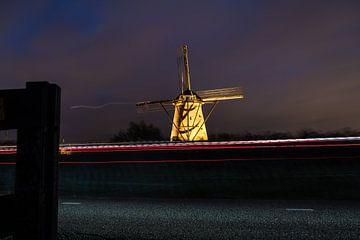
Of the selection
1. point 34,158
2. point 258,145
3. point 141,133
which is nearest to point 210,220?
point 34,158

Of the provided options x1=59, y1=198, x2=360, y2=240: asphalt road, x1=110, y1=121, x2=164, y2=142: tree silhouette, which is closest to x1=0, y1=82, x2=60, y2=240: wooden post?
x1=59, y1=198, x2=360, y2=240: asphalt road

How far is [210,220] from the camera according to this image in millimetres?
6062

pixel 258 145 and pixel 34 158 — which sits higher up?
pixel 258 145

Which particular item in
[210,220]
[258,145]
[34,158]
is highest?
[258,145]

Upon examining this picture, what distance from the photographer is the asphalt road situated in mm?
4918

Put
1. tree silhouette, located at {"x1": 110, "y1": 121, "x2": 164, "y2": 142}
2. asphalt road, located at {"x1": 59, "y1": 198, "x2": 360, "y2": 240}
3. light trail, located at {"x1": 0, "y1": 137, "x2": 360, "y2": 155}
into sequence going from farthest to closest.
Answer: tree silhouette, located at {"x1": 110, "y1": 121, "x2": 164, "y2": 142}
light trail, located at {"x1": 0, "y1": 137, "x2": 360, "y2": 155}
asphalt road, located at {"x1": 59, "y1": 198, "x2": 360, "y2": 240}

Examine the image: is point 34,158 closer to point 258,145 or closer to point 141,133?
point 258,145

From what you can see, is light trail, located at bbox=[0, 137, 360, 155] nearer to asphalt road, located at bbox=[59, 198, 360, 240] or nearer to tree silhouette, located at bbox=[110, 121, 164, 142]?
asphalt road, located at bbox=[59, 198, 360, 240]

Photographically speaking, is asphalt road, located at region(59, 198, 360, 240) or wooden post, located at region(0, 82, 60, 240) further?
asphalt road, located at region(59, 198, 360, 240)

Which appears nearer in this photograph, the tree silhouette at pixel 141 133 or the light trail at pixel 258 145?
the light trail at pixel 258 145

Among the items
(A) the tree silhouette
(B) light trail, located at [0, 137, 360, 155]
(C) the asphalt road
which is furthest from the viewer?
(A) the tree silhouette

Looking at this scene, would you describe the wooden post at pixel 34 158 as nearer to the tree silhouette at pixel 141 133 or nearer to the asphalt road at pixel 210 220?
the asphalt road at pixel 210 220

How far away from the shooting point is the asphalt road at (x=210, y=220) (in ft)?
16.1

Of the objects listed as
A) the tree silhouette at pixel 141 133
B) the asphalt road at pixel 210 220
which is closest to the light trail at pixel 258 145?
the asphalt road at pixel 210 220
